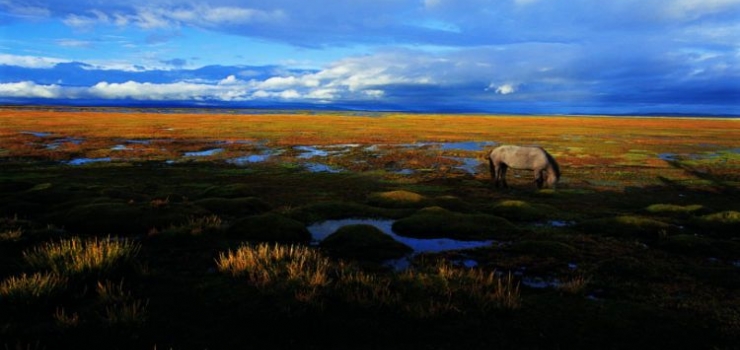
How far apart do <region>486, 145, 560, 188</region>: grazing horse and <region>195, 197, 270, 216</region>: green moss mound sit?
1480 centimetres

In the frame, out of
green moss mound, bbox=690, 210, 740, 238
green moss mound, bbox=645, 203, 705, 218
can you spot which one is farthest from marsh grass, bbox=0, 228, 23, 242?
green moss mound, bbox=645, 203, 705, 218

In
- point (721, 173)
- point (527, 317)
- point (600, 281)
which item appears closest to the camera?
point (527, 317)

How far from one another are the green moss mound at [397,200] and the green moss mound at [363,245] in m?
6.37

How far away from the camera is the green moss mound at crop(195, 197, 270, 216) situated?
60.8 feet

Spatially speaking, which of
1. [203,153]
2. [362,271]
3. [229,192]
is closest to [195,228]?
[362,271]

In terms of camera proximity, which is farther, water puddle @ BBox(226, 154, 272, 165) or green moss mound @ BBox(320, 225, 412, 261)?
water puddle @ BBox(226, 154, 272, 165)

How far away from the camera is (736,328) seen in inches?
308

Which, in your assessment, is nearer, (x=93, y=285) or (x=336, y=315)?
(x=336, y=315)

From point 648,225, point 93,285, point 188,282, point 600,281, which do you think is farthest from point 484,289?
point 648,225

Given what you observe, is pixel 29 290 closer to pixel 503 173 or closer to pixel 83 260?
pixel 83 260

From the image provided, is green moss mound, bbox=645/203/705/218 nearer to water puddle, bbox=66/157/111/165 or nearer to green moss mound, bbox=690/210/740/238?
green moss mound, bbox=690/210/740/238

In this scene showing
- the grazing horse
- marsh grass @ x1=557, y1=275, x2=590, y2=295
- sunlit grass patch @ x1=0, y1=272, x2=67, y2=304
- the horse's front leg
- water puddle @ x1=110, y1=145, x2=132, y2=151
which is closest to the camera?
sunlit grass patch @ x1=0, y1=272, x2=67, y2=304

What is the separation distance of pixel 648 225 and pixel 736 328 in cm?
911

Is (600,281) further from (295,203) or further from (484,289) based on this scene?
(295,203)
